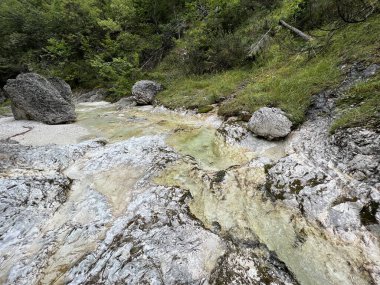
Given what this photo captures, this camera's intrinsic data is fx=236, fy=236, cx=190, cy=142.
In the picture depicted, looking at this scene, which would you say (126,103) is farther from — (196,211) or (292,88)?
(196,211)

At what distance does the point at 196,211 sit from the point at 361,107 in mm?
3877

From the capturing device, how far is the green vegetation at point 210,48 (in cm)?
657

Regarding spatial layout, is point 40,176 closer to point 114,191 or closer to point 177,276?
point 114,191

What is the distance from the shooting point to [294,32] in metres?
9.94

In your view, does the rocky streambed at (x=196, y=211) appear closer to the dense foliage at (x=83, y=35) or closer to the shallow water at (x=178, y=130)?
the shallow water at (x=178, y=130)

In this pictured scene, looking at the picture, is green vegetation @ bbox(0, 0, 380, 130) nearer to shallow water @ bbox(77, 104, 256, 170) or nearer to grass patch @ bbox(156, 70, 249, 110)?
grass patch @ bbox(156, 70, 249, 110)

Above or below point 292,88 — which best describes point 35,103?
below

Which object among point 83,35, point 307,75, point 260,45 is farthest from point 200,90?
point 83,35

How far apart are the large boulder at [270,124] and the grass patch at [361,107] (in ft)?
3.15

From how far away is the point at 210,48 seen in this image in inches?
454

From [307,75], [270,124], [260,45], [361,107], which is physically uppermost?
[260,45]

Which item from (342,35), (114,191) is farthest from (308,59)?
(114,191)

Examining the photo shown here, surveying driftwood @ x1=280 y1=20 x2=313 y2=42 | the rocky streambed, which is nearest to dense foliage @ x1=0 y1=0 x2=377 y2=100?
driftwood @ x1=280 y1=20 x2=313 y2=42

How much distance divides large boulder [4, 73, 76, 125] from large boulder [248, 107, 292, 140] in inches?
258
